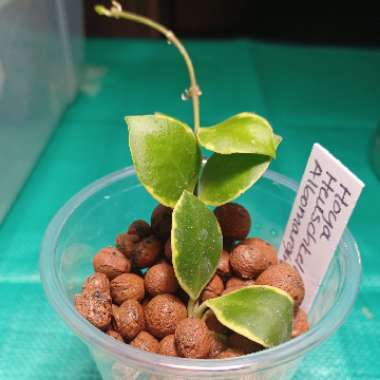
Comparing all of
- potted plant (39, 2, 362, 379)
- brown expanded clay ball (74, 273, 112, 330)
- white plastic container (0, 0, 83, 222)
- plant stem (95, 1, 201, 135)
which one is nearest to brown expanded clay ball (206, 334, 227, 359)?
potted plant (39, 2, 362, 379)

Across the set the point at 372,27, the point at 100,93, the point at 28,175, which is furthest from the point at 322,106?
the point at 372,27

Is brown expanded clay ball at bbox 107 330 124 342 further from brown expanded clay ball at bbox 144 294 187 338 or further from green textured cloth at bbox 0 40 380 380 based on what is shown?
green textured cloth at bbox 0 40 380 380

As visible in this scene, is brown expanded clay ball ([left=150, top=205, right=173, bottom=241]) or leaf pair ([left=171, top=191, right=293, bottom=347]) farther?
brown expanded clay ball ([left=150, top=205, right=173, bottom=241])

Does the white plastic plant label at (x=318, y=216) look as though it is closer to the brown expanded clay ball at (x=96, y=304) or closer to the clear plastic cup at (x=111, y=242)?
the clear plastic cup at (x=111, y=242)

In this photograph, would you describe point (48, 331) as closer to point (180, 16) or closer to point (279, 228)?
point (279, 228)

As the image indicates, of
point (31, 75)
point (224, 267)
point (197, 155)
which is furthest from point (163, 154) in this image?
point (31, 75)

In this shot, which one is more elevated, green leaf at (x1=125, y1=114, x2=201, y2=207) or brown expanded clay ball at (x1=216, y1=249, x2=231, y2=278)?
green leaf at (x1=125, y1=114, x2=201, y2=207)
